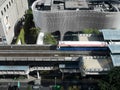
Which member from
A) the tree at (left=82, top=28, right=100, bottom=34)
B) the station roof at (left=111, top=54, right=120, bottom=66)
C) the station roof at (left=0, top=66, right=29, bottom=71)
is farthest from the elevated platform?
the station roof at (left=0, top=66, right=29, bottom=71)

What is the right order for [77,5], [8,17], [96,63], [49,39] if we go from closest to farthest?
1. [96,63]
2. [49,39]
3. [8,17]
4. [77,5]

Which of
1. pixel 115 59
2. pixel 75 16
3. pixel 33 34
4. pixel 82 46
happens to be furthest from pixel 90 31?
pixel 33 34

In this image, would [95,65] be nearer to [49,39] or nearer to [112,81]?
[112,81]

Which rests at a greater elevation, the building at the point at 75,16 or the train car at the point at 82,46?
the building at the point at 75,16

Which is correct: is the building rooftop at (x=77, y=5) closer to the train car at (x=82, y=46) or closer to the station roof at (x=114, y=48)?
the train car at (x=82, y=46)

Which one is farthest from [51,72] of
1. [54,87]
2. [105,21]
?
[105,21]

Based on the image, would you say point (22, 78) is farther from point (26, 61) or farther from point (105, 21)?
point (105, 21)

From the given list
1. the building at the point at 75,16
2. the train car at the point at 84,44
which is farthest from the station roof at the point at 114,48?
the building at the point at 75,16
